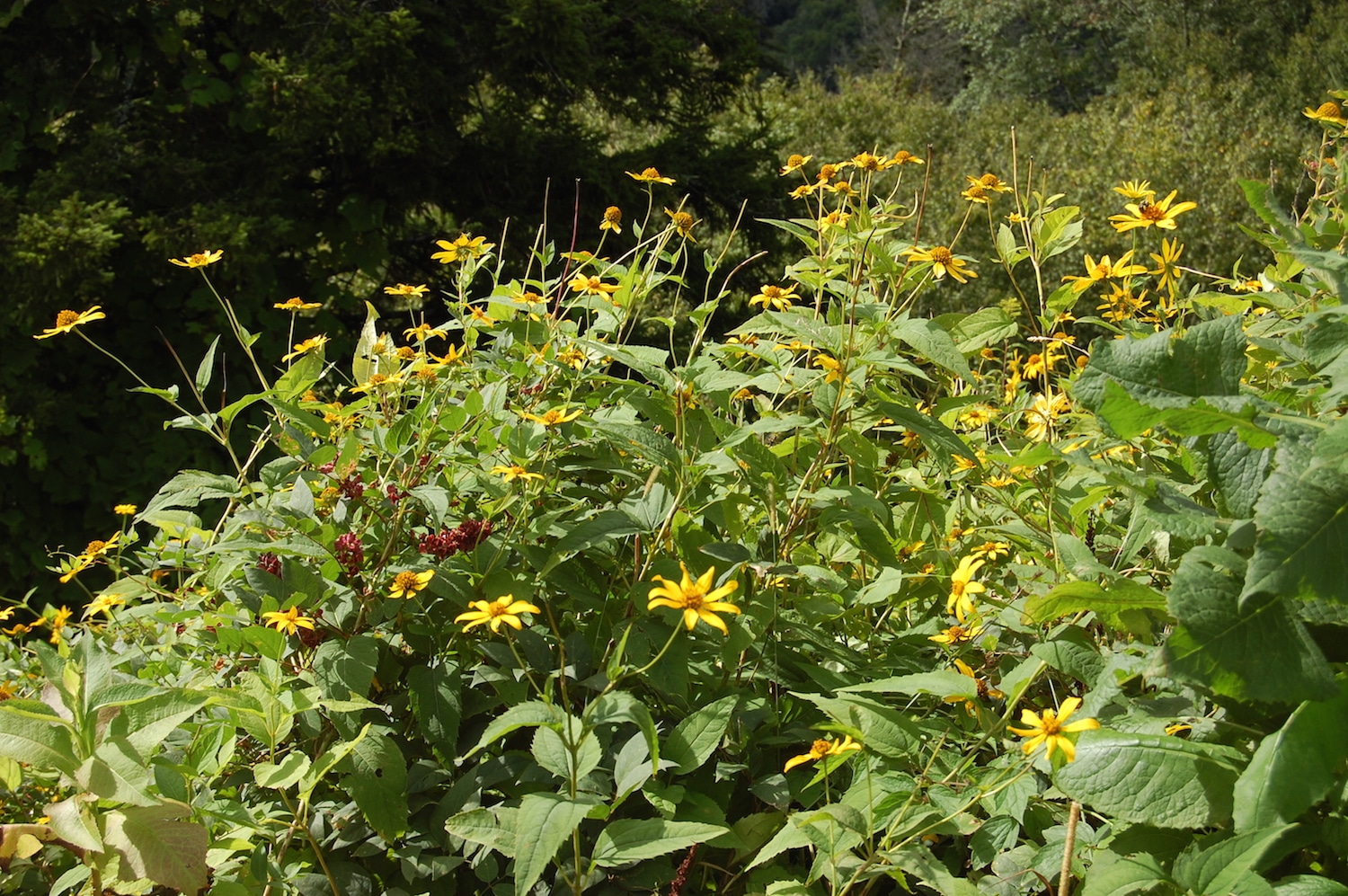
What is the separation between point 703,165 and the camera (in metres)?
6.13

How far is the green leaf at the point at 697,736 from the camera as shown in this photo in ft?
3.38

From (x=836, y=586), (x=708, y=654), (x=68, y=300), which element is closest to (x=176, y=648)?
(x=708, y=654)

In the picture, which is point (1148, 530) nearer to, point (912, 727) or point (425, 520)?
point (912, 727)

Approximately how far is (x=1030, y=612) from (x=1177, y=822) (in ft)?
0.62

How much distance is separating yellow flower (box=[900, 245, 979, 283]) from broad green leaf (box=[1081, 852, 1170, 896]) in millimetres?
771

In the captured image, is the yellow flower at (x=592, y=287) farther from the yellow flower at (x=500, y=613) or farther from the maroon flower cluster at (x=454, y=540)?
the yellow flower at (x=500, y=613)

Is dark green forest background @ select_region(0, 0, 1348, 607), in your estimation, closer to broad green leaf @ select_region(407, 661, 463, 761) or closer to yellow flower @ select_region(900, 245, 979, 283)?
Answer: yellow flower @ select_region(900, 245, 979, 283)

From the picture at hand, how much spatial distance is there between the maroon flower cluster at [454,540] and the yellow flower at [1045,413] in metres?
0.78

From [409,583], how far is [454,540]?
0.39 feet

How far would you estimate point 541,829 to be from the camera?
869 mm

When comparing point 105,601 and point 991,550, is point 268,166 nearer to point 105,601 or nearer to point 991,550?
point 105,601

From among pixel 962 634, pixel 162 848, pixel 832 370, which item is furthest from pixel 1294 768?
pixel 162 848

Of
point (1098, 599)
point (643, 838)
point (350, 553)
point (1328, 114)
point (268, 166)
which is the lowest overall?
point (268, 166)

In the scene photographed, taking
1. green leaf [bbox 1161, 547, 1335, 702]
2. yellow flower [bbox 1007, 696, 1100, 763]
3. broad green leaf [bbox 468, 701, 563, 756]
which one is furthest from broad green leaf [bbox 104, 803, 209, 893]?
green leaf [bbox 1161, 547, 1335, 702]
